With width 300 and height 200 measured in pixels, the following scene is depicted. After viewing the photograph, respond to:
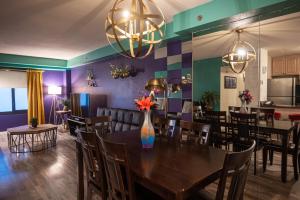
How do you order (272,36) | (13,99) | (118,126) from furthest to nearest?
1. (13,99)
2. (118,126)
3. (272,36)

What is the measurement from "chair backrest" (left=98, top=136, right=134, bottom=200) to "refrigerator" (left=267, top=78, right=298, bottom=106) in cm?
226

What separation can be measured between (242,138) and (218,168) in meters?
1.71

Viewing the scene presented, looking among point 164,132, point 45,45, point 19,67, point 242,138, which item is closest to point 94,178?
point 164,132

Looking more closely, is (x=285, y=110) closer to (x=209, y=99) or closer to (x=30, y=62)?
(x=209, y=99)

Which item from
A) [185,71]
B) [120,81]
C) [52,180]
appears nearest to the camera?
[52,180]

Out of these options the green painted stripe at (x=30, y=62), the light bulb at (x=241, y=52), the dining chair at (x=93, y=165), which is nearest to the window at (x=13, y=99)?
the green painted stripe at (x=30, y=62)

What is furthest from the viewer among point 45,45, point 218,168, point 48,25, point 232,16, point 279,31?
point 45,45

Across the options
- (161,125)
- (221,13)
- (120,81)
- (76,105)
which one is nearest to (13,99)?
(76,105)

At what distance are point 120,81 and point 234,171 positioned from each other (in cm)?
408

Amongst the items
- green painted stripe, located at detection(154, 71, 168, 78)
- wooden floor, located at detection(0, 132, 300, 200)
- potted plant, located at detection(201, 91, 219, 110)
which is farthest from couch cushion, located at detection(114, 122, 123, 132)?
potted plant, located at detection(201, 91, 219, 110)

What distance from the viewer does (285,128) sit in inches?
102

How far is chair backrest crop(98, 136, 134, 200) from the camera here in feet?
4.42

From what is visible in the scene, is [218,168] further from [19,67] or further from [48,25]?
[19,67]

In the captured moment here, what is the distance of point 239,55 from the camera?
2832 mm
